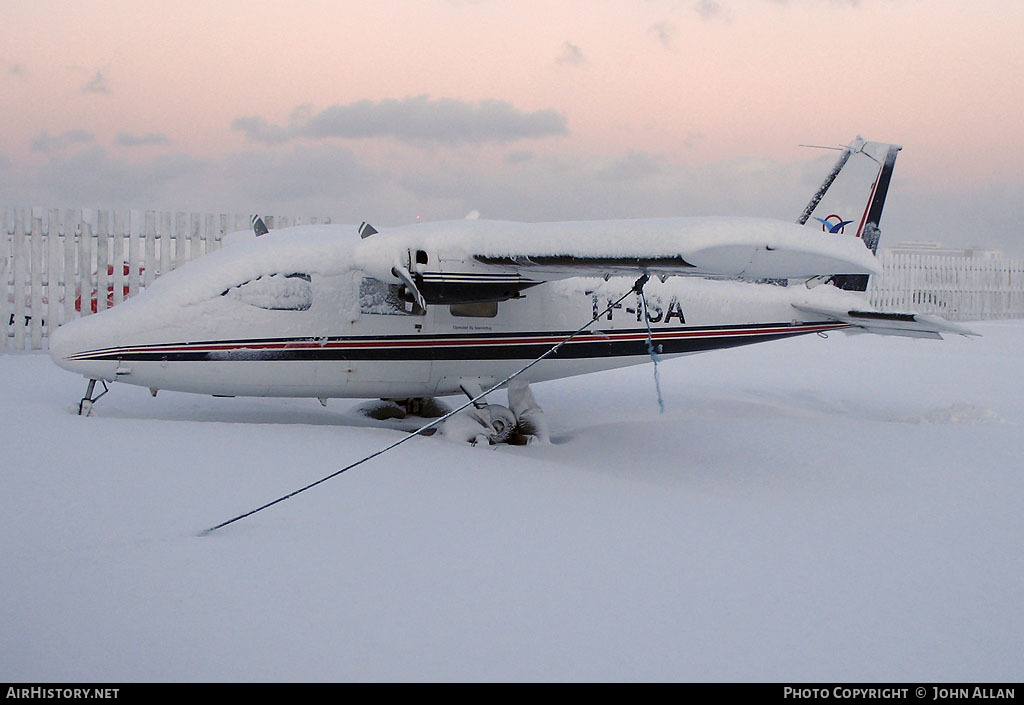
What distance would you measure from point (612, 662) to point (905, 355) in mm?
17393

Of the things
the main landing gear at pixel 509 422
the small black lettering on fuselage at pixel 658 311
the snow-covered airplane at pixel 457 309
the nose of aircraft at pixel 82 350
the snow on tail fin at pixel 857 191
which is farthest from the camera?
the snow on tail fin at pixel 857 191

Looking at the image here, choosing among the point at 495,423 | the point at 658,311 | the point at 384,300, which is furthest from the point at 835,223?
the point at 384,300

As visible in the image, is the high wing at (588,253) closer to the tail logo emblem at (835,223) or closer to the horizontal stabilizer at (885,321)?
the horizontal stabilizer at (885,321)

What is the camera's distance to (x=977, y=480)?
5922 millimetres

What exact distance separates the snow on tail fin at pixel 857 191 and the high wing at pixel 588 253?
19.0 ft

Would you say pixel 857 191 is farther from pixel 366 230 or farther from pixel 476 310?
pixel 366 230

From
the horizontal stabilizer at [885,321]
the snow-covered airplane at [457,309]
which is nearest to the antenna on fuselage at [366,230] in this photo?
the snow-covered airplane at [457,309]

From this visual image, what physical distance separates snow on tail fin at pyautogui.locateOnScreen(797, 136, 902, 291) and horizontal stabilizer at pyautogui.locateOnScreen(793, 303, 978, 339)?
1.63 meters

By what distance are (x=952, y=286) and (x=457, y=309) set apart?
27.6 metres

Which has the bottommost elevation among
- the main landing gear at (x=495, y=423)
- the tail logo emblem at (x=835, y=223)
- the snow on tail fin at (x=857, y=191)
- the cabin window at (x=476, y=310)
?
the main landing gear at (x=495, y=423)

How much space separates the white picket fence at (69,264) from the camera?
14.6m

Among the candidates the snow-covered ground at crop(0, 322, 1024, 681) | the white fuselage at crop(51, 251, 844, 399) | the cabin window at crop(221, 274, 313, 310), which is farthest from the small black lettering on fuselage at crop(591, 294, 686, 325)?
the cabin window at crop(221, 274, 313, 310)

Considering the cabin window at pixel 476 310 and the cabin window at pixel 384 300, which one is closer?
the cabin window at pixel 384 300
